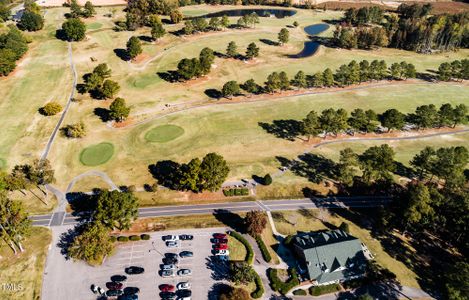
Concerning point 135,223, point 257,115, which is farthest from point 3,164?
point 257,115

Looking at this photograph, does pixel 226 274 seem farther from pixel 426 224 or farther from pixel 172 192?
pixel 426 224

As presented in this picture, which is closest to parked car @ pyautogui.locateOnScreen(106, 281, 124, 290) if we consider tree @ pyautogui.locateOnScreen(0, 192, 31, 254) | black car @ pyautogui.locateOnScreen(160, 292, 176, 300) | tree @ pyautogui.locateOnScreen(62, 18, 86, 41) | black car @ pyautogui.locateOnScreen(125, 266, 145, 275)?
black car @ pyautogui.locateOnScreen(125, 266, 145, 275)

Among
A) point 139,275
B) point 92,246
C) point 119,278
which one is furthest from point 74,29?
point 139,275

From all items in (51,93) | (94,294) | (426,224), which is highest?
(51,93)

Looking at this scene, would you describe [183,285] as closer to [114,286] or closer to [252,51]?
[114,286]

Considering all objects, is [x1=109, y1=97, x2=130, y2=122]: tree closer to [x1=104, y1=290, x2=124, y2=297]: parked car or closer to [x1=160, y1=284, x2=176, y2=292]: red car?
[x1=104, y1=290, x2=124, y2=297]: parked car
